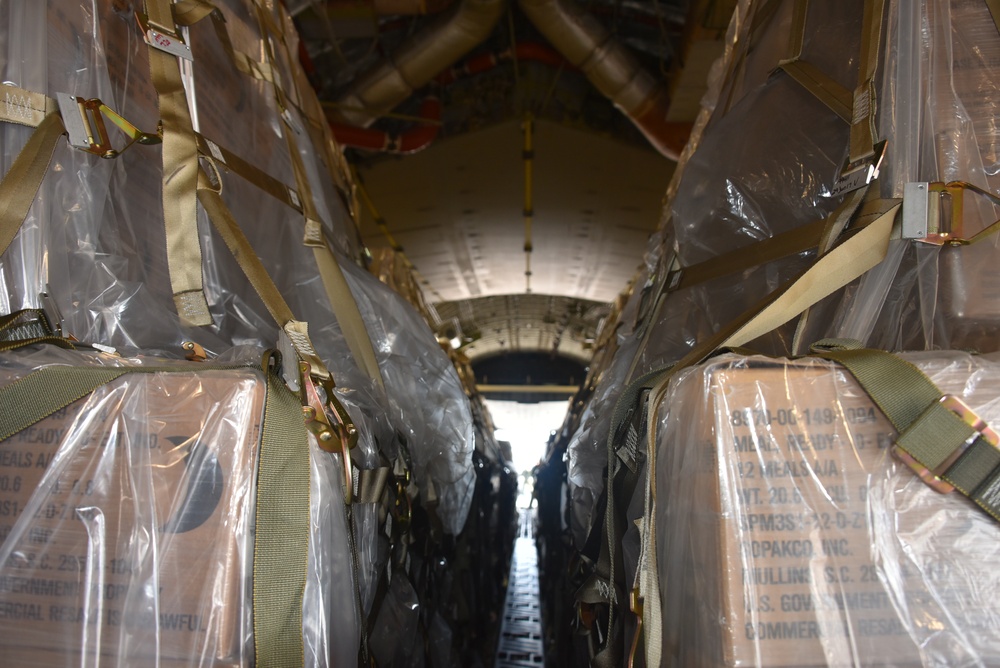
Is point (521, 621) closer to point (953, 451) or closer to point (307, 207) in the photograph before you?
point (307, 207)

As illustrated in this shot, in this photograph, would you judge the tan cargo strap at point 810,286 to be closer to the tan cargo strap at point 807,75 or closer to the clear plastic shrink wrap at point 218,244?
the tan cargo strap at point 807,75

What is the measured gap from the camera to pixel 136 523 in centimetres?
86

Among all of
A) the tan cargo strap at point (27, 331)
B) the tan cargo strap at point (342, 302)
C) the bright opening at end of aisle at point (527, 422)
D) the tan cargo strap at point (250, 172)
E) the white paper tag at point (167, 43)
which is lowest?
the tan cargo strap at point (27, 331)

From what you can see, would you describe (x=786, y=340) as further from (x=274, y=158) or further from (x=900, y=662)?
(x=274, y=158)

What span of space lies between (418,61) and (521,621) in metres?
3.28

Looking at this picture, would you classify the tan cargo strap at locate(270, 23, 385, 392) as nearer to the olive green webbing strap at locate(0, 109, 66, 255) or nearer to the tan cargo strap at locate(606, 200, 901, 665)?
the olive green webbing strap at locate(0, 109, 66, 255)

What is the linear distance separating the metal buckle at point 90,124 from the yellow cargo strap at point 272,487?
431 millimetres

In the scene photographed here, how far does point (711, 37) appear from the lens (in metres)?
3.36

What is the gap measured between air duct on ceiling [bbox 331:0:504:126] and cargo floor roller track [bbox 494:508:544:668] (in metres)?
3.16

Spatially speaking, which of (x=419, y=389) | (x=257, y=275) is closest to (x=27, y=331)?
(x=257, y=275)

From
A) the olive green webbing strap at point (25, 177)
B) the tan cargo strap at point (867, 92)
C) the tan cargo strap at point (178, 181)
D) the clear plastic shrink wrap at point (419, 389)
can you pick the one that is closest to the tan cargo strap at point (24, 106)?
the olive green webbing strap at point (25, 177)

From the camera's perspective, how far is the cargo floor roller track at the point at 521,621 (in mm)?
3242

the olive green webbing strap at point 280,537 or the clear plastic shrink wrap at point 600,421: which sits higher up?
the clear plastic shrink wrap at point 600,421

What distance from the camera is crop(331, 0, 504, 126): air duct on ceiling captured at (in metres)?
3.78
